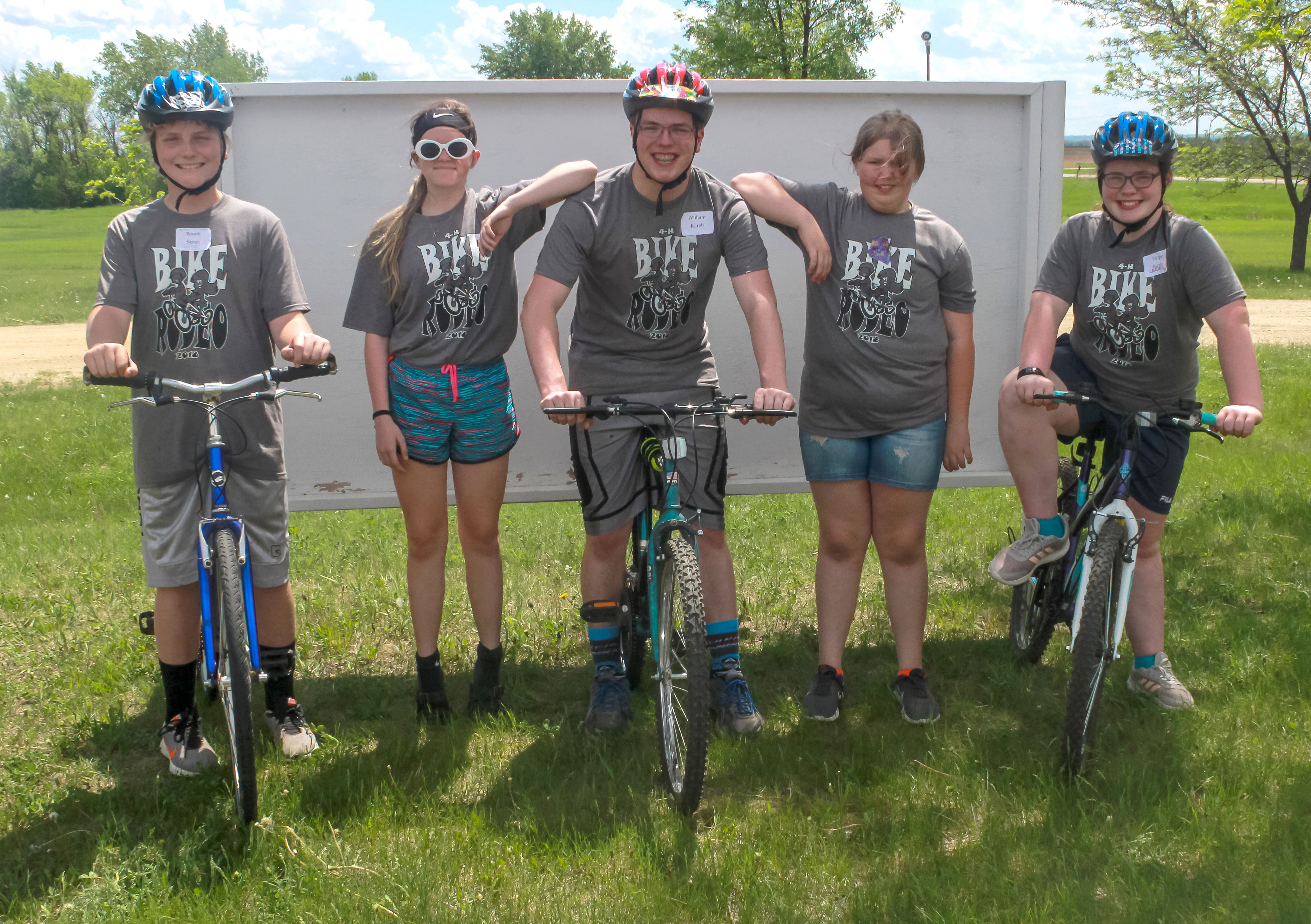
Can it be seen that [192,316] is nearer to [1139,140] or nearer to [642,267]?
[642,267]

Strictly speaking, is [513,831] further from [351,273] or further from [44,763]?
[351,273]

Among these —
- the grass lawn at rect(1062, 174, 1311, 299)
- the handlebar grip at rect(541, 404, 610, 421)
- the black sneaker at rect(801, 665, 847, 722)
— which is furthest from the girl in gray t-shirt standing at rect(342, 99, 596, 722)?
the grass lawn at rect(1062, 174, 1311, 299)

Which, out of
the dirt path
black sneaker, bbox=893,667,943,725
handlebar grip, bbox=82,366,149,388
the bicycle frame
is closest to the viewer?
handlebar grip, bbox=82,366,149,388

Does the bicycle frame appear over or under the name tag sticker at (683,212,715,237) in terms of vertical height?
under

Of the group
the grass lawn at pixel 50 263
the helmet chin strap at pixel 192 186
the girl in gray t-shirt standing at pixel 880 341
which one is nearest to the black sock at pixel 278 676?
the helmet chin strap at pixel 192 186

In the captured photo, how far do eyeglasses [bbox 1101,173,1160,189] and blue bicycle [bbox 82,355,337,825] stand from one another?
2.80 metres

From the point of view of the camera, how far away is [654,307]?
12.5ft

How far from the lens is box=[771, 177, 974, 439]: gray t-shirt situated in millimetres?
3816

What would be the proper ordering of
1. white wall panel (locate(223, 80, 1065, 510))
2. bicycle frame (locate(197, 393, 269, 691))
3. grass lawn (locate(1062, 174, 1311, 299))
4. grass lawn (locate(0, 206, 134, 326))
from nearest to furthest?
1. bicycle frame (locate(197, 393, 269, 691))
2. white wall panel (locate(223, 80, 1065, 510))
3. grass lawn (locate(0, 206, 134, 326))
4. grass lawn (locate(1062, 174, 1311, 299))

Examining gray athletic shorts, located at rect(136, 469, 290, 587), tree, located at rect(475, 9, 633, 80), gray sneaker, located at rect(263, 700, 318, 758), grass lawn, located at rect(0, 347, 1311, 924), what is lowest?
grass lawn, located at rect(0, 347, 1311, 924)

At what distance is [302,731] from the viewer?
13.2 ft

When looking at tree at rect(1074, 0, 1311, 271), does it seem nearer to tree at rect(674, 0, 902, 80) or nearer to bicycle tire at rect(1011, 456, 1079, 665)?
tree at rect(674, 0, 902, 80)

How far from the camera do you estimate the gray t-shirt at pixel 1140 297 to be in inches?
148

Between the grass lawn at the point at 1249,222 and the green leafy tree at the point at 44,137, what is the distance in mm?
58778
